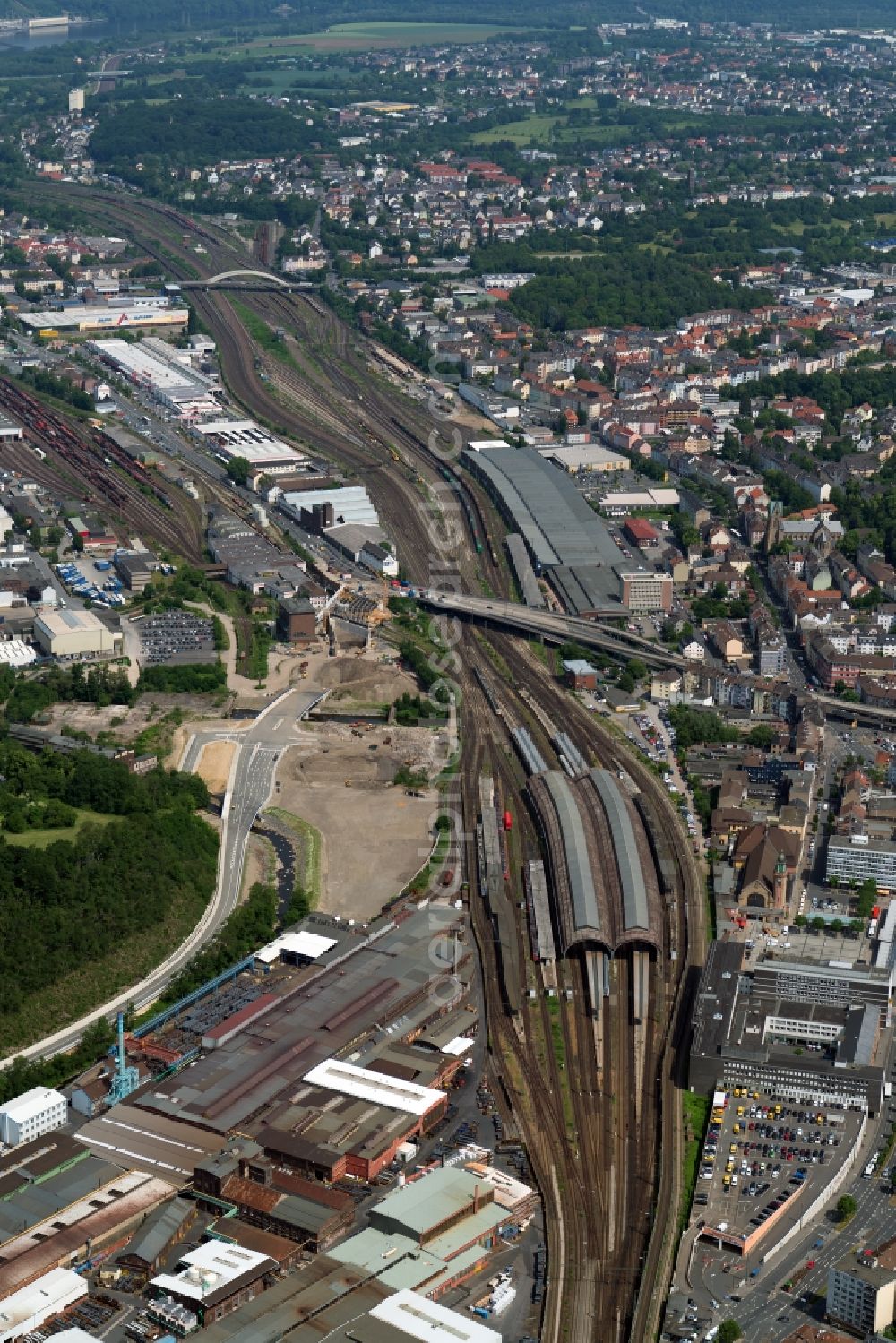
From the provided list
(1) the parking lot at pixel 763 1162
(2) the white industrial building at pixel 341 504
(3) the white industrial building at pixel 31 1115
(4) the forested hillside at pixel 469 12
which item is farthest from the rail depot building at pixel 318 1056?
(4) the forested hillside at pixel 469 12

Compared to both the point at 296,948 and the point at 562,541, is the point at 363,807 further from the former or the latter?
the point at 562,541

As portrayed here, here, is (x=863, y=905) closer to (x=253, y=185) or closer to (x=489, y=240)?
(x=489, y=240)

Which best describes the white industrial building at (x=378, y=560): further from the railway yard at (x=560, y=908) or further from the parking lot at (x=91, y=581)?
the parking lot at (x=91, y=581)

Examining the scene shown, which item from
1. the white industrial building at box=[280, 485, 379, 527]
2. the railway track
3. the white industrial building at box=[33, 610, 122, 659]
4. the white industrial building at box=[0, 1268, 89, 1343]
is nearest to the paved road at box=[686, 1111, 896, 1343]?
the white industrial building at box=[0, 1268, 89, 1343]

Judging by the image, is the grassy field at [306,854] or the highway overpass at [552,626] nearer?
the grassy field at [306,854]

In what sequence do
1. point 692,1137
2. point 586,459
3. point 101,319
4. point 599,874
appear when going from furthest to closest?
point 101,319
point 586,459
point 599,874
point 692,1137

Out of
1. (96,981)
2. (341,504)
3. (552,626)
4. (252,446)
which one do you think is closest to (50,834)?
(96,981)

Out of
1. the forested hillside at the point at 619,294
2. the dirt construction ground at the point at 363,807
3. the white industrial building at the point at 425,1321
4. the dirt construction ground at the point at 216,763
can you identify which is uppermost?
the white industrial building at the point at 425,1321
